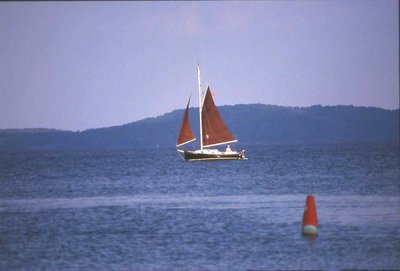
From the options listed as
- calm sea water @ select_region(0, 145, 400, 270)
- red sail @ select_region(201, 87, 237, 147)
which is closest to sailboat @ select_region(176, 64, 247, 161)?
red sail @ select_region(201, 87, 237, 147)

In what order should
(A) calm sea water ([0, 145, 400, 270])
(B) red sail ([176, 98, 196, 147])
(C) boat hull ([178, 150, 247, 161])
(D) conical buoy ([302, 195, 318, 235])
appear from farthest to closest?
1. (C) boat hull ([178, 150, 247, 161])
2. (B) red sail ([176, 98, 196, 147])
3. (D) conical buoy ([302, 195, 318, 235])
4. (A) calm sea water ([0, 145, 400, 270])

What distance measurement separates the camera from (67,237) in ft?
99.7

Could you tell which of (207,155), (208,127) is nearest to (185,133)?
(208,127)

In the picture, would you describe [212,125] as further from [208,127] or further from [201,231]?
[201,231]

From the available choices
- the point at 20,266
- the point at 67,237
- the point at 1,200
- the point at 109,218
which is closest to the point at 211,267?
the point at 20,266

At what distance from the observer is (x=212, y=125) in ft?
313

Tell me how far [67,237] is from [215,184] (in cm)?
3572

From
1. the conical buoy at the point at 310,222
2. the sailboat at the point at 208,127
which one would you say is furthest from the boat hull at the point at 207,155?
the conical buoy at the point at 310,222

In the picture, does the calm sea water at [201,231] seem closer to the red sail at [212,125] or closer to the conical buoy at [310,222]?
the conical buoy at [310,222]

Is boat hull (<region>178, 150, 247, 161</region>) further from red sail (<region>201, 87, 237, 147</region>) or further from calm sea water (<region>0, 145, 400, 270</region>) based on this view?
calm sea water (<region>0, 145, 400, 270</region>)

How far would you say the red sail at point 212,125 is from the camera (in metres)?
94.9

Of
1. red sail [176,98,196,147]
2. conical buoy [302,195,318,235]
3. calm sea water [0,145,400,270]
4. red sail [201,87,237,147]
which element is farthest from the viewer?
red sail [176,98,196,147]

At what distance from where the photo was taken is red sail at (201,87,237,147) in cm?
9488

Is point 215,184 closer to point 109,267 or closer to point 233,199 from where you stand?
point 233,199
